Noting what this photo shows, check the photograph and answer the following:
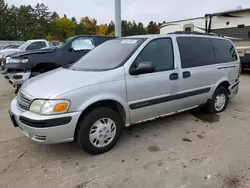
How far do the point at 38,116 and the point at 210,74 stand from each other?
3157 millimetres

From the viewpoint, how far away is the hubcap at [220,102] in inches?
179

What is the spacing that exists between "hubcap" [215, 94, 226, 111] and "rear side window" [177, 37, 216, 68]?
78 centimetres

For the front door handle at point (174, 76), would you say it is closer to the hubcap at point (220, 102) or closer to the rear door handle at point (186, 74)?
the rear door handle at point (186, 74)

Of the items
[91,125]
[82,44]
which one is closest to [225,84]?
[91,125]

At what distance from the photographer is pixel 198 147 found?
3.17 metres

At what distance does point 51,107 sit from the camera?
254 centimetres

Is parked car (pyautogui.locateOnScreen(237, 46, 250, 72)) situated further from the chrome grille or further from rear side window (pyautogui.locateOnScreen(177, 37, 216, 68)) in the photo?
the chrome grille

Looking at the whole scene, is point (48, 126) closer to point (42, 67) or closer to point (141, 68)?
point (141, 68)

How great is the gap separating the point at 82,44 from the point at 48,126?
505cm

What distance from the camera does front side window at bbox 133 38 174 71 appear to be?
3324 millimetres

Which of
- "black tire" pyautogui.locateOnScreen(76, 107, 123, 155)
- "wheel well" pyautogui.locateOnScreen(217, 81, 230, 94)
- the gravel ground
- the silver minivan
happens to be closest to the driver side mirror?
the silver minivan

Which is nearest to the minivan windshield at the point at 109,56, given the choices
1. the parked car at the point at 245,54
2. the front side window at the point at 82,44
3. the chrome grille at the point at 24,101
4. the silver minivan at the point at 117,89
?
the silver minivan at the point at 117,89

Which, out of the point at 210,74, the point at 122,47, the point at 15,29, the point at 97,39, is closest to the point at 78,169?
the point at 122,47

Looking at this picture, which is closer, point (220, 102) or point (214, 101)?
point (214, 101)
